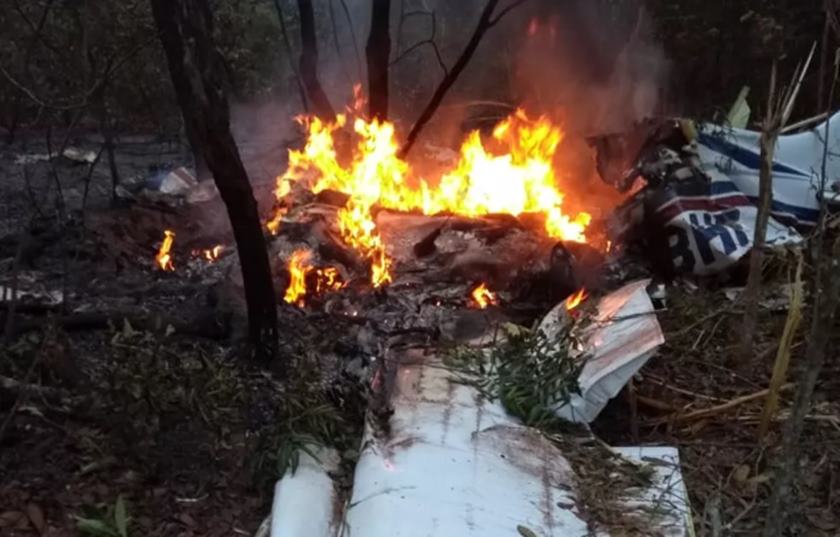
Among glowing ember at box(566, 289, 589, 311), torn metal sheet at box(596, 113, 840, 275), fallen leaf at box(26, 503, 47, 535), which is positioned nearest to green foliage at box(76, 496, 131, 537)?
fallen leaf at box(26, 503, 47, 535)

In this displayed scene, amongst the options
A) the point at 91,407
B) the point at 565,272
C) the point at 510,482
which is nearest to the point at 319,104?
the point at 565,272

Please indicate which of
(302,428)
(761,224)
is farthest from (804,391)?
(302,428)

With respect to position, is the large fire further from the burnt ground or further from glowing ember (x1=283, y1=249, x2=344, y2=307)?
the burnt ground

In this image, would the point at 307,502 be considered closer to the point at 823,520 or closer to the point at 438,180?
the point at 823,520

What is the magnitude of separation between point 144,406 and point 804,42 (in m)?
8.05

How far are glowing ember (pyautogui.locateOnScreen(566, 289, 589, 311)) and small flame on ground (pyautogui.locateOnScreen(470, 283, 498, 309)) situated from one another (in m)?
0.53

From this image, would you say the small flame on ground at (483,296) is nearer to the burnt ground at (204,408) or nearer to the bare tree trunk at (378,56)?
the burnt ground at (204,408)

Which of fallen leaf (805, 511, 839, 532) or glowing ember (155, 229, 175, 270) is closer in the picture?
fallen leaf (805, 511, 839, 532)

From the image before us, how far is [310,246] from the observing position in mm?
6734

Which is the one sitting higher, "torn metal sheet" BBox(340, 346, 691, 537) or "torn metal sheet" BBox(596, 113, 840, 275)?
"torn metal sheet" BBox(596, 113, 840, 275)

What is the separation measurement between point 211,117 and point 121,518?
1.91 meters

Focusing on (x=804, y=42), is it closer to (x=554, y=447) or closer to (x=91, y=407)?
(x=554, y=447)

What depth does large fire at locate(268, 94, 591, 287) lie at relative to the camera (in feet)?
25.1

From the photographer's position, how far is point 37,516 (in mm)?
3893
